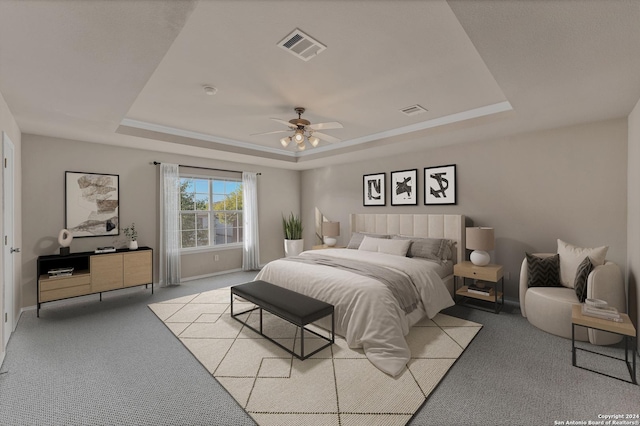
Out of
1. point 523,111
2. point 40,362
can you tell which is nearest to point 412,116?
point 523,111

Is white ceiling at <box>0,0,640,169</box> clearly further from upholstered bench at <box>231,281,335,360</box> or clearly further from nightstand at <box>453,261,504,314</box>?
upholstered bench at <box>231,281,335,360</box>

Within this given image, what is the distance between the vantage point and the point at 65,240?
3996mm

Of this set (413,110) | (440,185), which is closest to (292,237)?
(440,185)

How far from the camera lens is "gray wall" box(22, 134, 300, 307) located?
12.9ft

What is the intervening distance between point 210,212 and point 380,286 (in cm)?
426

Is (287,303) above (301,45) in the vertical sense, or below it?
below

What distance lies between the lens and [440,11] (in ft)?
5.77

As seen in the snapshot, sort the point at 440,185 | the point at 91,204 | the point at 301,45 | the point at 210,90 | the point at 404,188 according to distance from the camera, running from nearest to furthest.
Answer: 1. the point at 301,45
2. the point at 210,90
3. the point at 91,204
4. the point at 440,185
5. the point at 404,188

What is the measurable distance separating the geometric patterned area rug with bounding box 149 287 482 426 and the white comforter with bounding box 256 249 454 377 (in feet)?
0.39

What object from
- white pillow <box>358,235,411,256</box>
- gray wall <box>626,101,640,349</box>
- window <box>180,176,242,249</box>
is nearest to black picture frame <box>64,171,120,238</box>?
window <box>180,176,242,249</box>

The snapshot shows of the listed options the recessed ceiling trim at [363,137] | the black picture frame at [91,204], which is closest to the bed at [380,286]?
the recessed ceiling trim at [363,137]

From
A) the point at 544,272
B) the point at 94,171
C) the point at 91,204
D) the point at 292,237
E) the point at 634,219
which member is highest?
the point at 94,171

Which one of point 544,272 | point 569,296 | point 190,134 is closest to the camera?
point 569,296

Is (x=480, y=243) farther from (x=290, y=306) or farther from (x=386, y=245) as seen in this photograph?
(x=290, y=306)
